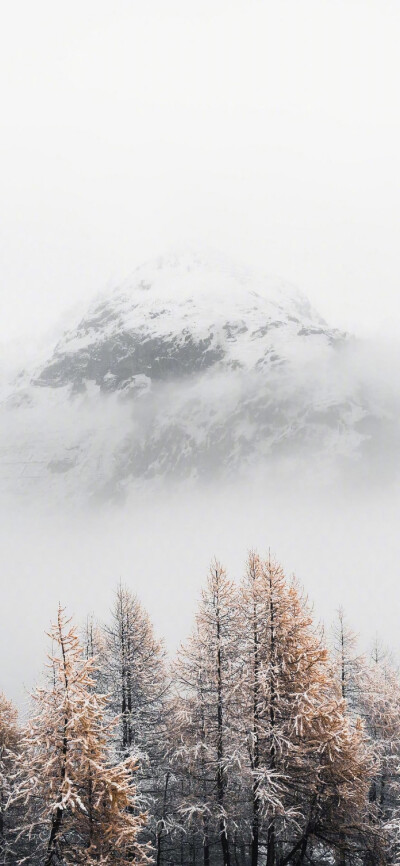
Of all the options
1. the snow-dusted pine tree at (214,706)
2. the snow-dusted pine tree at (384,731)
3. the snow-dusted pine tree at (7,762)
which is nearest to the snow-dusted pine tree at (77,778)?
the snow-dusted pine tree at (214,706)

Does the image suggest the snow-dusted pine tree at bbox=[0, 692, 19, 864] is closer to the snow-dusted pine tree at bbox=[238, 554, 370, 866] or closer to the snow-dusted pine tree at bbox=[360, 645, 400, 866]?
the snow-dusted pine tree at bbox=[238, 554, 370, 866]

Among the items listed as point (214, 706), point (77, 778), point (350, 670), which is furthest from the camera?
point (350, 670)

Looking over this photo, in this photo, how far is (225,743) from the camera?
1773 centimetres

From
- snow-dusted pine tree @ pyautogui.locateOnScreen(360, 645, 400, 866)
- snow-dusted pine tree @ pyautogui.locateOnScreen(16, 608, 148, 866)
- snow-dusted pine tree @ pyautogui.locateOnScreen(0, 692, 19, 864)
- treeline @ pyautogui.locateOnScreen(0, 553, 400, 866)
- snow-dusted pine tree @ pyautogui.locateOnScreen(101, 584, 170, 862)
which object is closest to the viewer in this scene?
snow-dusted pine tree @ pyautogui.locateOnScreen(16, 608, 148, 866)

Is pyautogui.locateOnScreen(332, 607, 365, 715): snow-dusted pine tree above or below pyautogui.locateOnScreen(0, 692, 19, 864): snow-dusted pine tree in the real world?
above

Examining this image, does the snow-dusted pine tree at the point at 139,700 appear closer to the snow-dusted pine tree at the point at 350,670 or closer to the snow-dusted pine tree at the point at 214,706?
the snow-dusted pine tree at the point at 214,706

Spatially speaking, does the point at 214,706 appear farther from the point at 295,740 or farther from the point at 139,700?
the point at 139,700

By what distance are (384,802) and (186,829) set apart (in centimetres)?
1130

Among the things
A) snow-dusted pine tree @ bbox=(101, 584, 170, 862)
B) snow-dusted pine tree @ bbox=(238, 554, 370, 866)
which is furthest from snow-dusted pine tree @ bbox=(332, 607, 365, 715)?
snow-dusted pine tree @ bbox=(101, 584, 170, 862)

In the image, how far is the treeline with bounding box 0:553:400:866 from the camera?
11578mm

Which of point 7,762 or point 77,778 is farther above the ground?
point 77,778

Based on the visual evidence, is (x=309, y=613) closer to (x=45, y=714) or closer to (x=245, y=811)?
(x=245, y=811)

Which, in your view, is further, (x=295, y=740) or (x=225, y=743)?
(x=225, y=743)

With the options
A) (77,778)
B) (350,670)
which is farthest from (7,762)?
(350,670)
